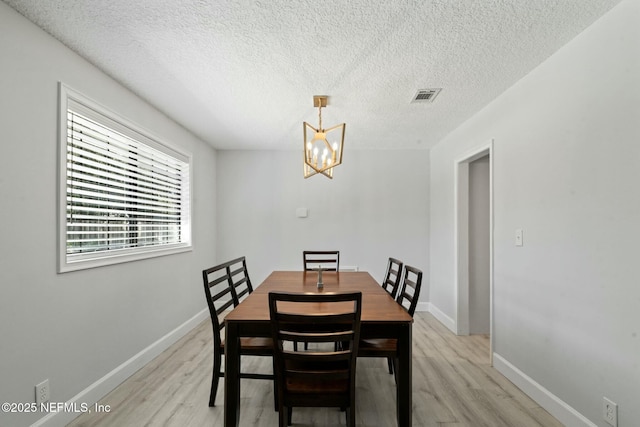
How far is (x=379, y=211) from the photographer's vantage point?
4512 mm

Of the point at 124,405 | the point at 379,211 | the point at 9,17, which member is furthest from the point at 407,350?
the point at 379,211

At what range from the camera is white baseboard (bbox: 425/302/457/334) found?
360cm

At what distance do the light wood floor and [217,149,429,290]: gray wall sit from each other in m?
1.80

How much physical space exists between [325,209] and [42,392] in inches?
136

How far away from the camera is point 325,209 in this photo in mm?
4539

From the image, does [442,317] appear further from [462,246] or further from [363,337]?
[363,337]

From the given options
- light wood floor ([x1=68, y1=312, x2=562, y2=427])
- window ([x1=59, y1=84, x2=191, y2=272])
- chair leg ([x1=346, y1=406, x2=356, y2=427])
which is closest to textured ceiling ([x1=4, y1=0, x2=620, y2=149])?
window ([x1=59, y1=84, x2=191, y2=272])

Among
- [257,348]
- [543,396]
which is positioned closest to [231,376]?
[257,348]

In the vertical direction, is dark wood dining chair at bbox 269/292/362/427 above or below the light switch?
below

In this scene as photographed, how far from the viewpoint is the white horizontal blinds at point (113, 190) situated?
6.66 ft

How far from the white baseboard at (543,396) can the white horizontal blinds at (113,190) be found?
3325 mm

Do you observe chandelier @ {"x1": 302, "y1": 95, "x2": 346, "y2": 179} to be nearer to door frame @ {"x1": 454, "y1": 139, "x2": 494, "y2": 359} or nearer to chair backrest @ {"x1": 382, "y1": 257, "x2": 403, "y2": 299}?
chair backrest @ {"x1": 382, "y1": 257, "x2": 403, "y2": 299}

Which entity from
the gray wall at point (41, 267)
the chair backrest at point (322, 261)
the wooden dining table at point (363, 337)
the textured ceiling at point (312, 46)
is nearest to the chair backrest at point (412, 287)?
the wooden dining table at point (363, 337)

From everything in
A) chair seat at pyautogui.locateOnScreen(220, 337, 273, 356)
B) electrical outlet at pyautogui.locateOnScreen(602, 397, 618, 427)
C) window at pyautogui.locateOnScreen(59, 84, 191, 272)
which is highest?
window at pyautogui.locateOnScreen(59, 84, 191, 272)
